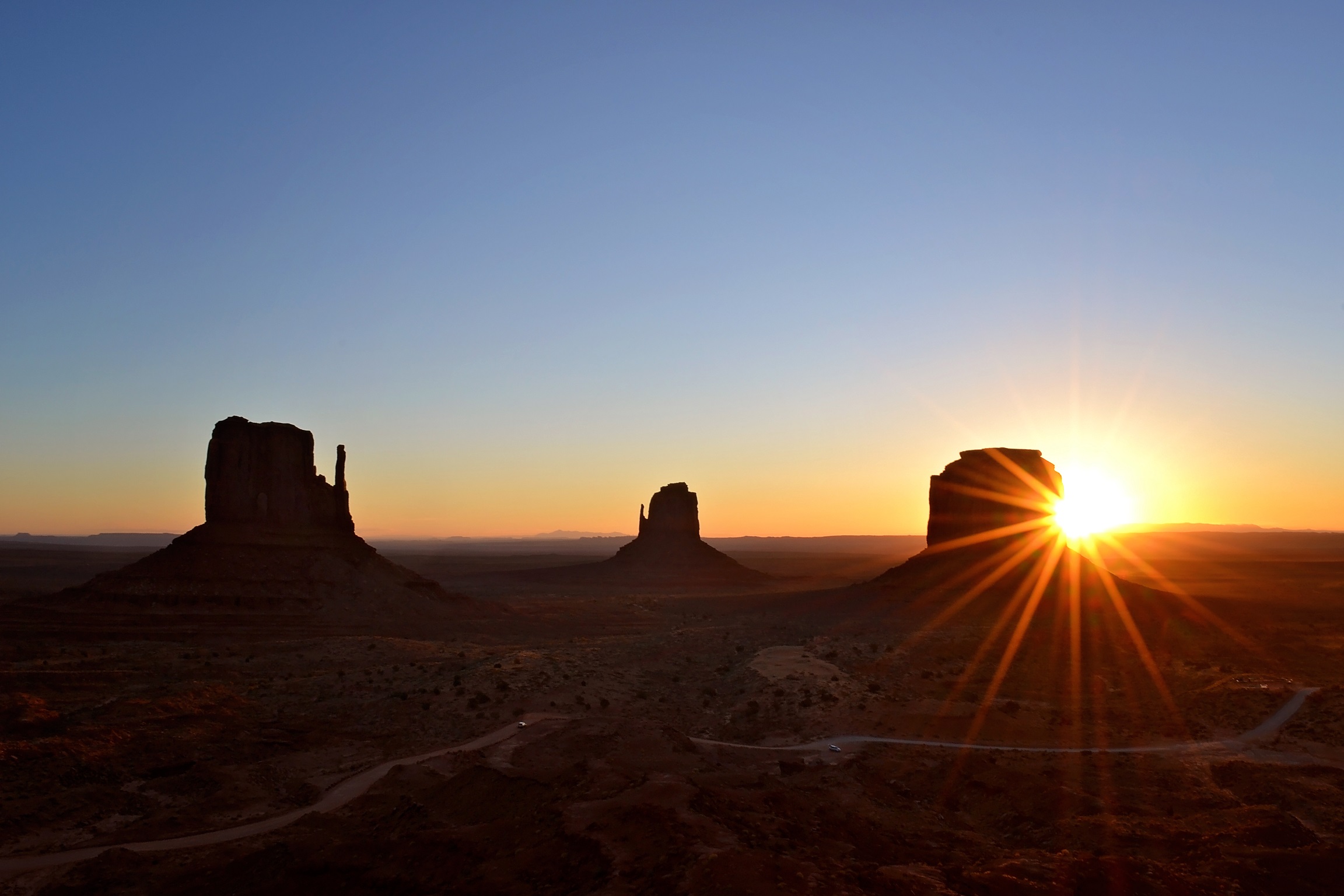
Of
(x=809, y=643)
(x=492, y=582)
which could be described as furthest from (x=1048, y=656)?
(x=492, y=582)

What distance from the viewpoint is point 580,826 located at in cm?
1405

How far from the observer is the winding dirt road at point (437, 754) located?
16.7 metres

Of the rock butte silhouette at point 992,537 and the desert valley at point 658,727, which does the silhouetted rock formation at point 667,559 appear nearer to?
Result: the desert valley at point 658,727

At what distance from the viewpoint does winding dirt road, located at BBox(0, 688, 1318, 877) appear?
16.7m

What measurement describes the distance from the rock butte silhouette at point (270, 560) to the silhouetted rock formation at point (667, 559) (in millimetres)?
42340

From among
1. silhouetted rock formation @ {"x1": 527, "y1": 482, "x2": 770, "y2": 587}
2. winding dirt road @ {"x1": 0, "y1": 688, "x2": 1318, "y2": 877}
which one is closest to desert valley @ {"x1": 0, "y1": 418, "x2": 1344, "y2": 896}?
winding dirt road @ {"x1": 0, "y1": 688, "x2": 1318, "y2": 877}

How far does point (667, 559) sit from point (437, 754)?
79.9 meters

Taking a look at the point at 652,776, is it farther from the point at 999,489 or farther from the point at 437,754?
the point at 999,489

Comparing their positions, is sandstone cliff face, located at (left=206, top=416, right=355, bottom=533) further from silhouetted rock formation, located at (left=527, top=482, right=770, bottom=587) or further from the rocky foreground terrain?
silhouetted rock formation, located at (left=527, top=482, right=770, bottom=587)

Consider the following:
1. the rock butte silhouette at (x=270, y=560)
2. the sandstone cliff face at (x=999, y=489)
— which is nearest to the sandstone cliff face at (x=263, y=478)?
the rock butte silhouette at (x=270, y=560)

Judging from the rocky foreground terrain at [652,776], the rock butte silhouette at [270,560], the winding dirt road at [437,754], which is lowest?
the winding dirt road at [437,754]

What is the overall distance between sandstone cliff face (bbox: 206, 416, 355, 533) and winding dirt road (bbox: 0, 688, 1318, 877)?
112 feet

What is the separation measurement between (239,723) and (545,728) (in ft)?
30.6

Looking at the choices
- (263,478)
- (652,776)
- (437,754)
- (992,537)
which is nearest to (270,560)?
(263,478)
